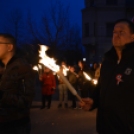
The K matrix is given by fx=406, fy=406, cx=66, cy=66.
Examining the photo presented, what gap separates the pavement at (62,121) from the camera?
1033 cm

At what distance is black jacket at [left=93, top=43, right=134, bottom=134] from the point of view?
3486 millimetres

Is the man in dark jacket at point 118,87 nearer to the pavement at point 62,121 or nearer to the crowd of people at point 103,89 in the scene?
the crowd of people at point 103,89

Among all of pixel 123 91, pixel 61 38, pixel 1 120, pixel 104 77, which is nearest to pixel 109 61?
pixel 104 77

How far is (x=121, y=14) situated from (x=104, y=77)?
41.4m

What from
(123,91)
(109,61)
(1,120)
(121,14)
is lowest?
(1,120)

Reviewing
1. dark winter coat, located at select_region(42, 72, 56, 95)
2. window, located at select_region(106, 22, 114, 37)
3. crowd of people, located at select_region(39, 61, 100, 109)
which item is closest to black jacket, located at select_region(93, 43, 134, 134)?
crowd of people, located at select_region(39, 61, 100, 109)

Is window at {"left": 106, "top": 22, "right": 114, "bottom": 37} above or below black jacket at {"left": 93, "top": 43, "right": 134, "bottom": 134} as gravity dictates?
above

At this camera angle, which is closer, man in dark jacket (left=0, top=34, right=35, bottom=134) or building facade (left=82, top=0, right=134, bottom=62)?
man in dark jacket (left=0, top=34, right=35, bottom=134)

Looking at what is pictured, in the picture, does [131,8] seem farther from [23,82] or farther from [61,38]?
[23,82]

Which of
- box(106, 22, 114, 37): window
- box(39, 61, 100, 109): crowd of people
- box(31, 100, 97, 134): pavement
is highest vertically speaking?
box(106, 22, 114, 37): window

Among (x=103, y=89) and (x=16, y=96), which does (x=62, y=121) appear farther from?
(x=103, y=89)

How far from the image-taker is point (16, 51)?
448 cm

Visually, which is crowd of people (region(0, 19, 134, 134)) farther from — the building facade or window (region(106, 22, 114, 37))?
window (region(106, 22, 114, 37))

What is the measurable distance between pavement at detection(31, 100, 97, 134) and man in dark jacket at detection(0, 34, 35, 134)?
5.97 meters
